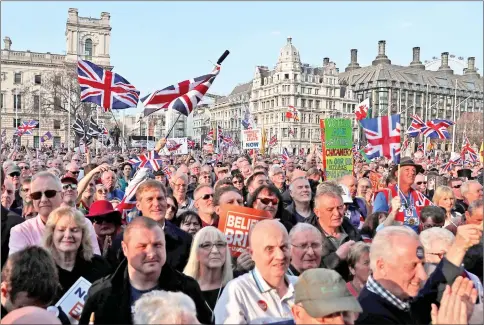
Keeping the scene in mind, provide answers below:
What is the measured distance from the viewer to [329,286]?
289 cm

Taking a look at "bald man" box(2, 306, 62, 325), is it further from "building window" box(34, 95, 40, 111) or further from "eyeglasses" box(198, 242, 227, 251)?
"building window" box(34, 95, 40, 111)

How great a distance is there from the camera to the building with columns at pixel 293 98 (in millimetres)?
105000

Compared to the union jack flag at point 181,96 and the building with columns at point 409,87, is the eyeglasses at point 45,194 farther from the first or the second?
the building with columns at point 409,87

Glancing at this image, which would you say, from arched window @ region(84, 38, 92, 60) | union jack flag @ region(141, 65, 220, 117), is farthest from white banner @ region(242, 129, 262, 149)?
arched window @ region(84, 38, 92, 60)

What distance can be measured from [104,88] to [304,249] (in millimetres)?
9069

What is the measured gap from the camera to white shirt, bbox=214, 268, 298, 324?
3419 mm

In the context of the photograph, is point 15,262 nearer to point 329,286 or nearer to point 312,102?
point 329,286

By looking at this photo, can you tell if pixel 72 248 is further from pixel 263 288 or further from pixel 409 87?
pixel 409 87

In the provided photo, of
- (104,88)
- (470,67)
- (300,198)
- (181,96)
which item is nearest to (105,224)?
(300,198)

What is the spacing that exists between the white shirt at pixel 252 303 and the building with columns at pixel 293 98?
9413 cm

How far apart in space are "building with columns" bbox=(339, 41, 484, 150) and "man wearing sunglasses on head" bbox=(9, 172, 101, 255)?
10715 cm

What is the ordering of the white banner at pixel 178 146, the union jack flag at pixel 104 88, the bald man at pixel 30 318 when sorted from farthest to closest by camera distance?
1. the white banner at pixel 178 146
2. the union jack flag at pixel 104 88
3. the bald man at pixel 30 318

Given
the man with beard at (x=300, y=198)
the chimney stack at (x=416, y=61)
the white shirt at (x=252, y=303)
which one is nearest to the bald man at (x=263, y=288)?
the white shirt at (x=252, y=303)

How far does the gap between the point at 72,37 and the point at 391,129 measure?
8013 cm
